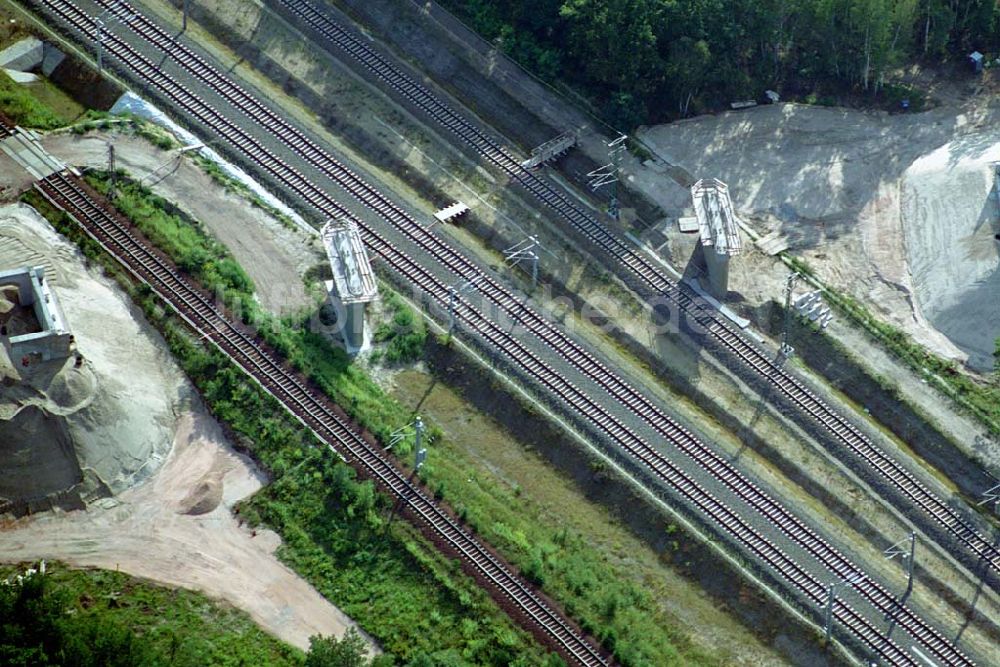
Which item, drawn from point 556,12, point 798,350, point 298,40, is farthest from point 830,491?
point 298,40

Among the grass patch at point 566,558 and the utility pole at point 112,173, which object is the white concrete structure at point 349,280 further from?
the utility pole at point 112,173

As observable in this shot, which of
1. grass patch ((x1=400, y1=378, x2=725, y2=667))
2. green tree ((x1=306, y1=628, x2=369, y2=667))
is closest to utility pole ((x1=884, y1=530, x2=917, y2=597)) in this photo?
grass patch ((x1=400, y1=378, x2=725, y2=667))

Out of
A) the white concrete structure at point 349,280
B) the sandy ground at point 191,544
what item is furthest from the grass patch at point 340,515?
the white concrete structure at point 349,280

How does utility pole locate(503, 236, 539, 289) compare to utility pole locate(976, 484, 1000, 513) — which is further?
utility pole locate(503, 236, 539, 289)

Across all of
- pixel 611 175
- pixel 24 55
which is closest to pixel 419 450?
pixel 611 175

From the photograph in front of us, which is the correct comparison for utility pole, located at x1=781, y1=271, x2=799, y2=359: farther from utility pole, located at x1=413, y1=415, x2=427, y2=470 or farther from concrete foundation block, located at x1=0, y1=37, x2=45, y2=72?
concrete foundation block, located at x1=0, y1=37, x2=45, y2=72

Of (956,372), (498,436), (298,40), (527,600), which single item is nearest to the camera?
(527,600)

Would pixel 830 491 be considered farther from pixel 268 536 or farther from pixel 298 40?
pixel 298 40

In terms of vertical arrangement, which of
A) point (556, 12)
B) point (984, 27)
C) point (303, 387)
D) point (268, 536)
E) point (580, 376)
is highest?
point (984, 27)
